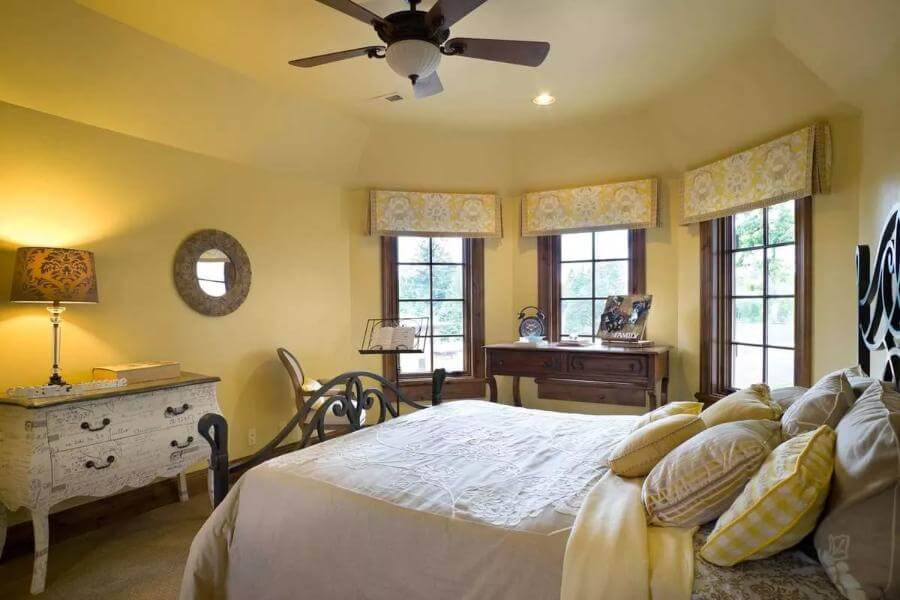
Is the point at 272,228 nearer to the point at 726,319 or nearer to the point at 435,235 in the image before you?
→ the point at 435,235

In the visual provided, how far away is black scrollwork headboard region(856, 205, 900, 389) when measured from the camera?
5.66ft

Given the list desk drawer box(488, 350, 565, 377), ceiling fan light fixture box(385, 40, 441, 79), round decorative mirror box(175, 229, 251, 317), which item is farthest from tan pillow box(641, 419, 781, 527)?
round decorative mirror box(175, 229, 251, 317)

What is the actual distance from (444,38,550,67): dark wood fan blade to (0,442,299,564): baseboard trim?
3.09m

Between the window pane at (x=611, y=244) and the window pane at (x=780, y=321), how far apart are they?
1.29 meters

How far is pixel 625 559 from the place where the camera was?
44.4 inches

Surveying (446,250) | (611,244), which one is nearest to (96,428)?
(446,250)

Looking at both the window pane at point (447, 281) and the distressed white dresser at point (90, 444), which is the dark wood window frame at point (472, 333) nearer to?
the window pane at point (447, 281)

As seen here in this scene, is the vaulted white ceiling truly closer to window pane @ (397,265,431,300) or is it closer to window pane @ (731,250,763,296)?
window pane @ (731,250,763,296)

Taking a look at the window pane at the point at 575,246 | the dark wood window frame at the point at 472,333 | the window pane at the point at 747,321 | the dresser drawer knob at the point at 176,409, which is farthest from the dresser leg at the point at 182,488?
the window pane at the point at 747,321

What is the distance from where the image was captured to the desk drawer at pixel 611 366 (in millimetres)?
3721

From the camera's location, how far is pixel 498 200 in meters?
4.65

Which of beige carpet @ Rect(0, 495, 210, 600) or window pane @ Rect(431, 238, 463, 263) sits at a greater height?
window pane @ Rect(431, 238, 463, 263)

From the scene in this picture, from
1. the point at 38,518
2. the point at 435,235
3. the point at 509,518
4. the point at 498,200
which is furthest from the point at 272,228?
the point at 509,518

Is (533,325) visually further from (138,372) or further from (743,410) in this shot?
(138,372)
